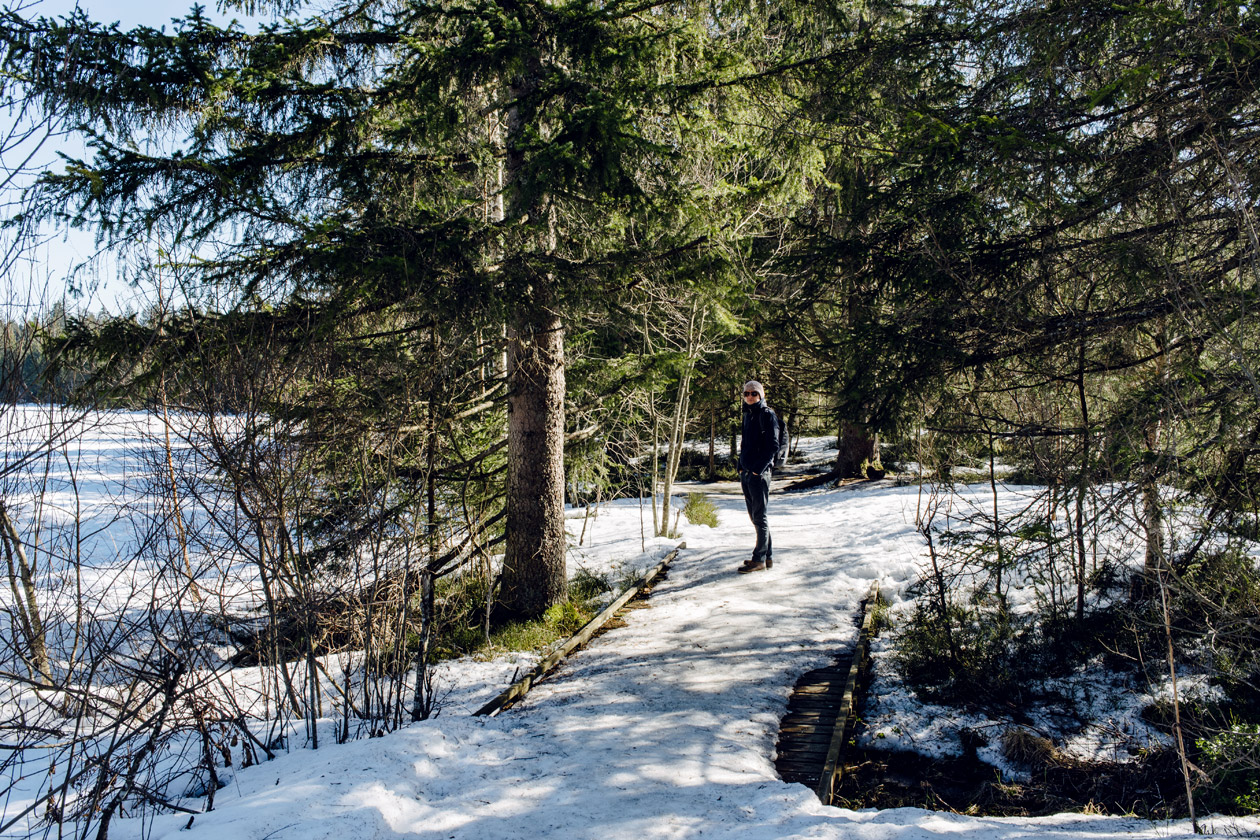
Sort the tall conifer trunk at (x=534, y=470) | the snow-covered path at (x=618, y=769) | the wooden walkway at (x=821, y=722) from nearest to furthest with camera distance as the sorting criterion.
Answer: the snow-covered path at (x=618, y=769), the wooden walkway at (x=821, y=722), the tall conifer trunk at (x=534, y=470)

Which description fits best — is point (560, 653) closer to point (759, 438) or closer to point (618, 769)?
point (618, 769)

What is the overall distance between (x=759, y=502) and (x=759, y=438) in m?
0.78

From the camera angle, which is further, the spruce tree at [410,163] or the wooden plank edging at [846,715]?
the spruce tree at [410,163]

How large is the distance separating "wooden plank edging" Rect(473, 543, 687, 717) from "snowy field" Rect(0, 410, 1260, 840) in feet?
0.37

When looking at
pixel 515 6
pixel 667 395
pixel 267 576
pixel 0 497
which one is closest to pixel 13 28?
pixel 0 497

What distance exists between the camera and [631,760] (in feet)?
15.0

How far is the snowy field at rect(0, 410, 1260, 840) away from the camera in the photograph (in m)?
3.72

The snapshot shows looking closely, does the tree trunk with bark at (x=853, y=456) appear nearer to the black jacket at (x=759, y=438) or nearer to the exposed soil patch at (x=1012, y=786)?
the black jacket at (x=759, y=438)

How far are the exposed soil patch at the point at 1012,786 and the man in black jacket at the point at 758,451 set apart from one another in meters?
3.73

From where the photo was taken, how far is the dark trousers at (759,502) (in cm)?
879

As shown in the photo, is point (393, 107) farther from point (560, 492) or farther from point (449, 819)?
point (449, 819)

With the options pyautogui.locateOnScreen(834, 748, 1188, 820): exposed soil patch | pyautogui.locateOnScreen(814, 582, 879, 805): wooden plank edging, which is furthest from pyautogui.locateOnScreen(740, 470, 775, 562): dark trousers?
pyautogui.locateOnScreen(834, 748, 1188, 820): exposed soil patch

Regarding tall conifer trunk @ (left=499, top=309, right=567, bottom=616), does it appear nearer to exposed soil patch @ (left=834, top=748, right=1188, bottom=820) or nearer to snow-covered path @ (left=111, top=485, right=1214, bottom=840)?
snow-covered path @ (left=111, top=485, right=1214, bottom=840)

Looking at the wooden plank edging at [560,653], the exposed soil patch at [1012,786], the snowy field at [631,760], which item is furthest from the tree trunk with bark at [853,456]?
the exposed soil patch at [1012,786]
